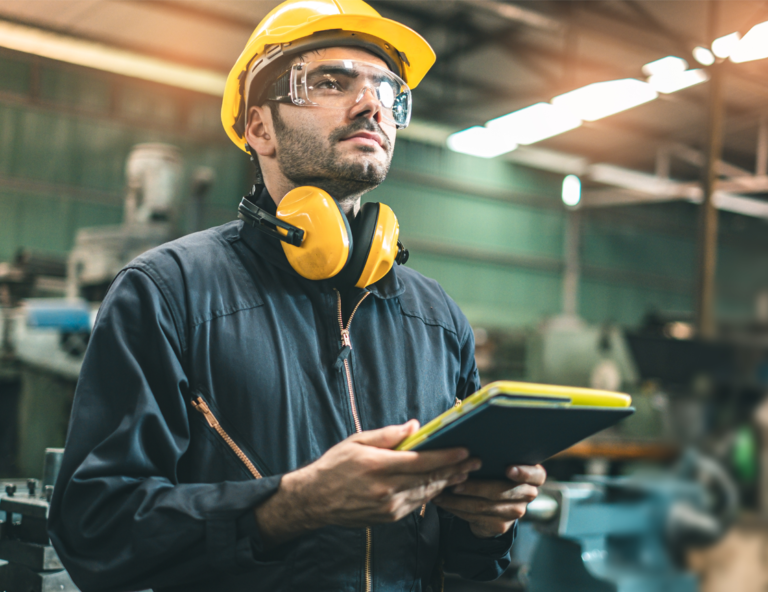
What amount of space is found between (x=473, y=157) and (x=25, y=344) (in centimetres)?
878

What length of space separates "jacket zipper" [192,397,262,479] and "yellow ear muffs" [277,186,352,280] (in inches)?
11.7

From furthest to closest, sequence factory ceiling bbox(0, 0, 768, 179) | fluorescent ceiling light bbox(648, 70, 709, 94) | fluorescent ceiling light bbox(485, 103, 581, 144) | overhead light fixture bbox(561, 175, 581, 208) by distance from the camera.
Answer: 1. overhead light fixture bbox(561, 175, 581, 208)
2. fluorescent ceiling light bbox(485, 103, 581, 144)
3. fluorescent ceiling light bbox(648, 70, 709, 94)
4. factory ceiling bbox(0, 0, 768, 179)

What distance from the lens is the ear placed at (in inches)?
55.1

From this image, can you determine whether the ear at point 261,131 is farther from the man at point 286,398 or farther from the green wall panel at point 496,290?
the green wall panel at point 496,290

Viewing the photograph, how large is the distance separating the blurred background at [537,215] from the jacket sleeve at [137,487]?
1.60 feet

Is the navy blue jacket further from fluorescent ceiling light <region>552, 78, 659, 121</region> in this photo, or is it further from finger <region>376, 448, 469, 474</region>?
fluorescent ceiling light <region>552, 78, 659, 121</region>

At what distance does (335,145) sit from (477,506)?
27.9 inches

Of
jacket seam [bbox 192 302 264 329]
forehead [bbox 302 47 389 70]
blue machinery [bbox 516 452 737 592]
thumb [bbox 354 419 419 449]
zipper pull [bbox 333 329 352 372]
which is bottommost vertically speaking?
blue machinery [bbox 516 452 737 592]

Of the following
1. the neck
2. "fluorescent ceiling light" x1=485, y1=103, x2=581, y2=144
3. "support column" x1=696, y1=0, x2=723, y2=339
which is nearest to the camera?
the neck

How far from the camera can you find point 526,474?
3.33ft

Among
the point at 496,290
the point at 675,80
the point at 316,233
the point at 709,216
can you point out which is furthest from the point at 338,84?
the point at 496,290

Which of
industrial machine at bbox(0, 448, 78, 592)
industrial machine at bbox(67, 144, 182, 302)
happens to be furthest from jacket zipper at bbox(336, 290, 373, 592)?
industrial machine at bbox(67, 144, 182, 302)

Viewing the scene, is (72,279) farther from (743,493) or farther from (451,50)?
(451,50)

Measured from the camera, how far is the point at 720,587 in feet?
9.89
